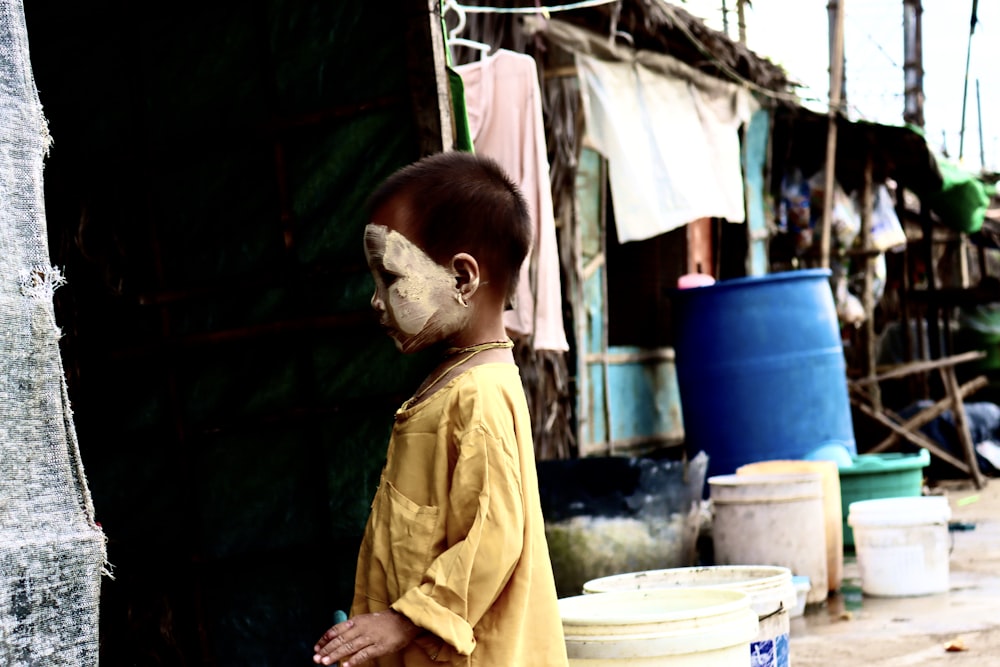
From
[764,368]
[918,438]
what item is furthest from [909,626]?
[918,438]

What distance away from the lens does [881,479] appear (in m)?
7.04

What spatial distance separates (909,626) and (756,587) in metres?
1.68

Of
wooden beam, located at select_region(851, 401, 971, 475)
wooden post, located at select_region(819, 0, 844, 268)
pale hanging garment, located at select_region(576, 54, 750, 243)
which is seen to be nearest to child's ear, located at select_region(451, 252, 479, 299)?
pale hanging garment, located at select_region(576, 54, 750, 243)

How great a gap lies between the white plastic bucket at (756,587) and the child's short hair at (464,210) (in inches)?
55.3

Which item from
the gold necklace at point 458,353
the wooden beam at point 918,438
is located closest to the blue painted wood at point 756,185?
the wooden beam at point 918,438

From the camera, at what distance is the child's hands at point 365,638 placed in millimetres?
1988

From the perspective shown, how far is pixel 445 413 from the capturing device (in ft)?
7.04

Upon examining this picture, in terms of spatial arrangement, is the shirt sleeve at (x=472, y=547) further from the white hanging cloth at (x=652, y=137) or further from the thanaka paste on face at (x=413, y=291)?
the white hanging cloth at (x=652, y=137)

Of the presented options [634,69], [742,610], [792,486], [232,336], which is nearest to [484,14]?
[634,69]

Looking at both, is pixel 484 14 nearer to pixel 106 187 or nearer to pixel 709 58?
pixel 709 58

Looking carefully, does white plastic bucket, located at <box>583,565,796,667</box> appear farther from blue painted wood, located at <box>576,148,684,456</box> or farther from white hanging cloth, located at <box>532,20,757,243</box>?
blue painted wood, located at <box>576,148,684,456</box>

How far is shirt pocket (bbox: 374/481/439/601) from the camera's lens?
83.1 inches

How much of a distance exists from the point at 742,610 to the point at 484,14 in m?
4.43

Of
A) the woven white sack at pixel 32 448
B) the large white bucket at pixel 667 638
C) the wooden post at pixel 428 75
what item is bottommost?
the large white bucket at pixel 667 638
